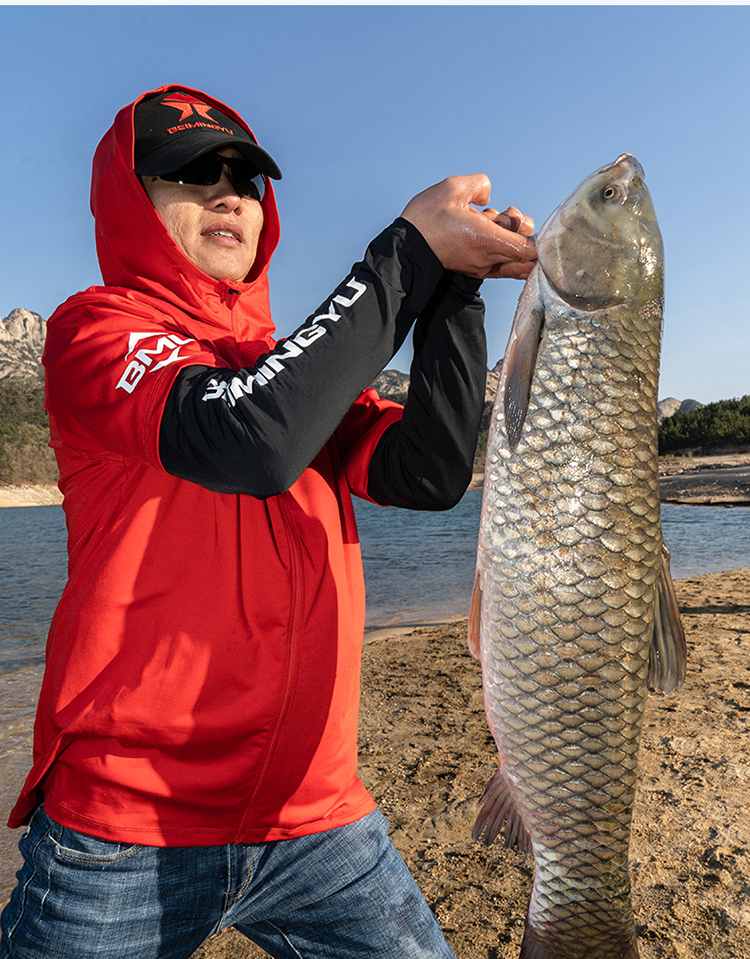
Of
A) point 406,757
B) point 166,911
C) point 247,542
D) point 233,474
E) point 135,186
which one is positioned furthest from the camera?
point 406,757

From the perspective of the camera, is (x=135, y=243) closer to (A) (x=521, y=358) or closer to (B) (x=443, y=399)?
(B) (x=443, y=399)

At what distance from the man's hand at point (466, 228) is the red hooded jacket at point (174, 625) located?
0.19ft

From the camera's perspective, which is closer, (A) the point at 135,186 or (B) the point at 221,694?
(B) the point at 221,694

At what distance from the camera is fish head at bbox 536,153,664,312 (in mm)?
1555

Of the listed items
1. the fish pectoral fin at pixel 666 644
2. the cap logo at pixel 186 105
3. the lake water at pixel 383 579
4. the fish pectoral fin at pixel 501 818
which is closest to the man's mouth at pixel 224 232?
the cap logo at pixel 186 105

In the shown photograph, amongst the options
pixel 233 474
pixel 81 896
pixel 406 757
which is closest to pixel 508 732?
pixel 233 474

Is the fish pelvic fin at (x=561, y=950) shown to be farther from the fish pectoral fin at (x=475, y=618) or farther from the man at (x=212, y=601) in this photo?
the fish pectoral fin at (x=475, y=618)

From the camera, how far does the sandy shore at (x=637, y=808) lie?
2992 millimetres

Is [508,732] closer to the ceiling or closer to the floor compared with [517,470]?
closer to the floor

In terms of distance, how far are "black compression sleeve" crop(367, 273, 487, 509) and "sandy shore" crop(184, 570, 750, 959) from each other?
7.82ft

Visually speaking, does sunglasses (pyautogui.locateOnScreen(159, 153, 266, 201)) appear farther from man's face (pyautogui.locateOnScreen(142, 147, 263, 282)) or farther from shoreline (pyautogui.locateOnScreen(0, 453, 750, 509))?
shoreline (pyautogui.locateOnScreen(0, 453, 750, 509))

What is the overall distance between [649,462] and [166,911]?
5.06 feet

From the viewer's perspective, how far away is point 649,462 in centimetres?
153

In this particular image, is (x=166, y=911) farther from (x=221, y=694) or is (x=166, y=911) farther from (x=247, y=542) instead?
(x=247, y=542)
